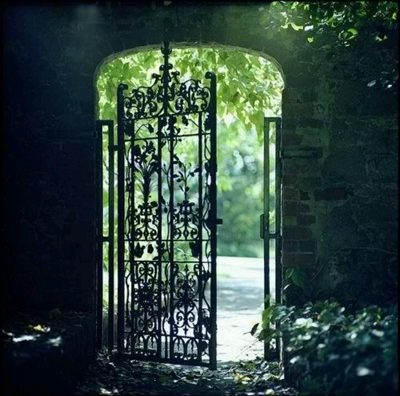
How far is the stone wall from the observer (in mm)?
6127

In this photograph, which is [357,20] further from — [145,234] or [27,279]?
[27,279]

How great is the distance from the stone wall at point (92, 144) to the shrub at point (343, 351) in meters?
0.85

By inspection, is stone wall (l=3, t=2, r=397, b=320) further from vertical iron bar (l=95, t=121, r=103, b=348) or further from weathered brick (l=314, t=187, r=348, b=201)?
vertical iron bar (l=95, t=121, r=103, b=348)

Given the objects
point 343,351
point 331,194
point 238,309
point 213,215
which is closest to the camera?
point 343,351

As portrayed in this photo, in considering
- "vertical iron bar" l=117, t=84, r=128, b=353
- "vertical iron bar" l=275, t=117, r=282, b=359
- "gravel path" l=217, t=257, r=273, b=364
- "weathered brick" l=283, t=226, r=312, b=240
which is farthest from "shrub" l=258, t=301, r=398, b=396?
"gravel path" l=217, t=257, r=273, b=364

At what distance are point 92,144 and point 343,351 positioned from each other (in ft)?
9.88

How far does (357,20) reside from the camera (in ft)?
19.4

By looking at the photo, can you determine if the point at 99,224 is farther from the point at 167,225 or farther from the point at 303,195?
the point at 303,195

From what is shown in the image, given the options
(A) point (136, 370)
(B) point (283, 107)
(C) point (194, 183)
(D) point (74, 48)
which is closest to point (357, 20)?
(B) point (283, 107)

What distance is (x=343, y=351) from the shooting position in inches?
174

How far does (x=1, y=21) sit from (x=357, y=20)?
3005mm

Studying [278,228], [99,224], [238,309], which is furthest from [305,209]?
[238,309]

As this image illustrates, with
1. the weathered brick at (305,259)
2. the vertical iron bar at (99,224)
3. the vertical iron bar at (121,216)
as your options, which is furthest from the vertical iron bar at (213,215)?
the vertical iron bar at (99,224)

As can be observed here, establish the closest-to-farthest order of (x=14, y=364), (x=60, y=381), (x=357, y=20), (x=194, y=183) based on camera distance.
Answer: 1. (x=14, y=364)
2. (x=60, y=381)
3. (x=357, y=20)
4. (x=194, y=183)
